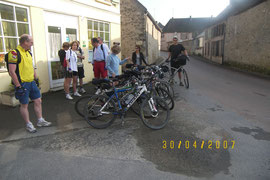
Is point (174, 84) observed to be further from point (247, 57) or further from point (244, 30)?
point (244, 30)

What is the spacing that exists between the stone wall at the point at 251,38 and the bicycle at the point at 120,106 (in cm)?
1242

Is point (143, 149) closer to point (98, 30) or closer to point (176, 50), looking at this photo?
point (176, 50)

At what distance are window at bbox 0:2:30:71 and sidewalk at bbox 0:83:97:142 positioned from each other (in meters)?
1.59

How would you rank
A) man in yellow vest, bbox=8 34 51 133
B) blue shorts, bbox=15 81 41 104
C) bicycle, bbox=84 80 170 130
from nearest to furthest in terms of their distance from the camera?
man in yellow vest, bbox=8 34 51 133 < blue shorts, bbox=15 81 41 104 < bicycle, bbox=84 80 170 130

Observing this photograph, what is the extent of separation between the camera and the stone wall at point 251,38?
14140mm

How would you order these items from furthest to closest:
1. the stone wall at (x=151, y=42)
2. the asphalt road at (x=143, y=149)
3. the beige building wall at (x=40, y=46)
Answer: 1. the stone wall at (x=151, y=42)
2. the beige building wall at (x=40, y=46)
3. the asphalt road at (x=143, y=149)

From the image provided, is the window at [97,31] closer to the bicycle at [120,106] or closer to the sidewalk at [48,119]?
the sidewalk at [48,119]

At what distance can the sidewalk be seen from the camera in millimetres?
4168

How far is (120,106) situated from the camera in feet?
14.4

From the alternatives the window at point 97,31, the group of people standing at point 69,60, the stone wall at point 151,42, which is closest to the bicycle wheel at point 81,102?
the group of people standing at point 69,60

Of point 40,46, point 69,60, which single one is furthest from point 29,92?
point 40,46

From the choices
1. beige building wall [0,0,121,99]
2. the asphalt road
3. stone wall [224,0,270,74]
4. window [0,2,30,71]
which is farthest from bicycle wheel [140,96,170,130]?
stone wall [224,0,270,74]

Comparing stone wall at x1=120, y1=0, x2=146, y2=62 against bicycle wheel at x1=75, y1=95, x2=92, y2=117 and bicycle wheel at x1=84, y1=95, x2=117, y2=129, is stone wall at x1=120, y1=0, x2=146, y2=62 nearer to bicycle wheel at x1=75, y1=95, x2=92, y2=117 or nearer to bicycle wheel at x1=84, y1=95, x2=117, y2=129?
bicycle wheel at x1=75, y1=95, x2=92, y2=117
